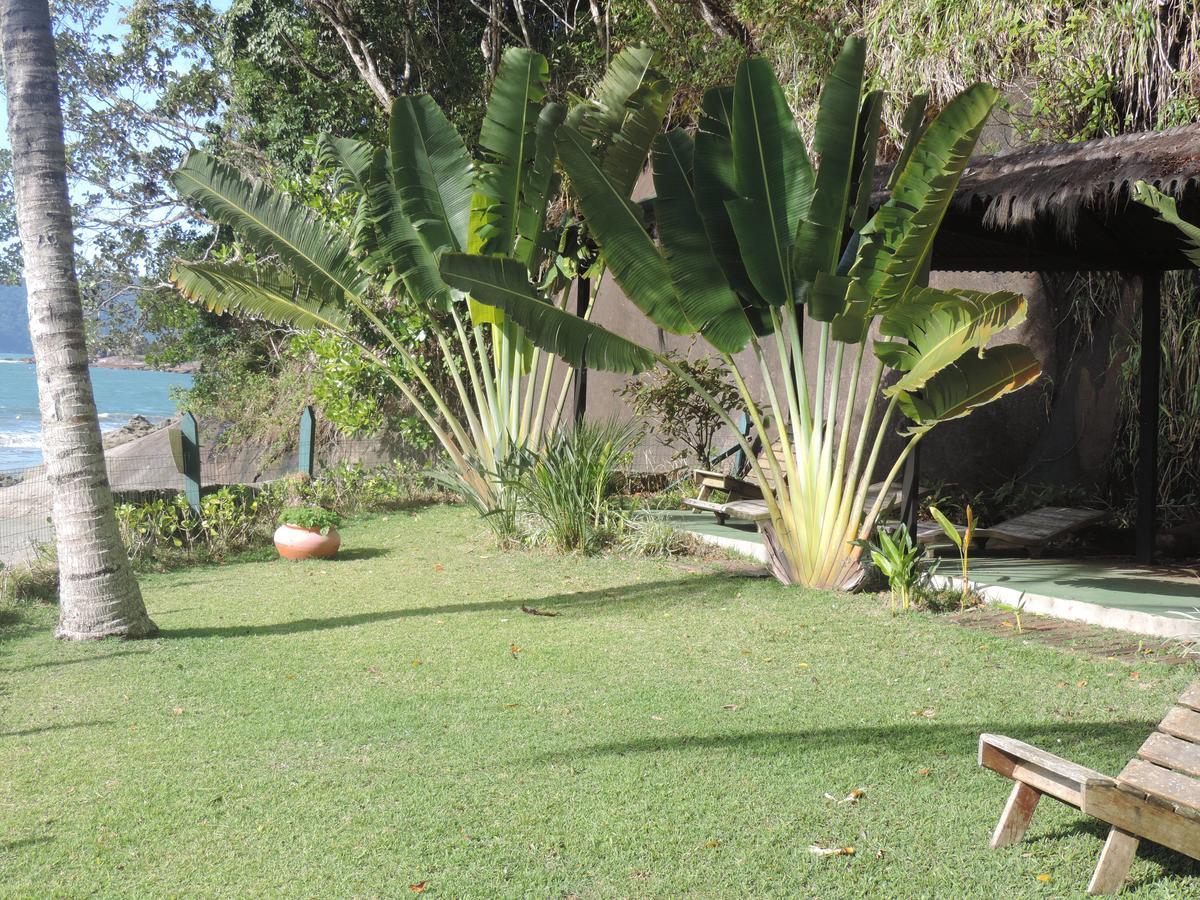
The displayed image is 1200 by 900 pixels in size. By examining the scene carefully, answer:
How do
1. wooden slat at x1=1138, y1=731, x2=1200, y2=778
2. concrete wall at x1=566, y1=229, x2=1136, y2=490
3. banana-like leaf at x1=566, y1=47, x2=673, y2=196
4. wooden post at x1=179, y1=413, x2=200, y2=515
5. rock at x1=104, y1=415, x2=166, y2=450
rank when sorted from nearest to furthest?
wooden slat at x1=1138, y1=731, x2=1200, y2=778
banana-like leaf at x1=566, y1=47, x2=673, y2=196
wooden post at x1=179, y1=413, x2=200, y2=515
concrete wall at x1=566, y1=229, x2=1136, y2=490
rock at x1=104, y1=415, x2=166, y2=450

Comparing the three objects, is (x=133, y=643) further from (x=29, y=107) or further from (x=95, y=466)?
(x=29, y=107)

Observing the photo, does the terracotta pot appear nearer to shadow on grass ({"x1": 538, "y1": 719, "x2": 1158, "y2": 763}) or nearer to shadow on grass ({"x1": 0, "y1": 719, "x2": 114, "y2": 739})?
shadow on grass ({"x1": 0, "y1": 719, "x2": 114, "y2": 739})

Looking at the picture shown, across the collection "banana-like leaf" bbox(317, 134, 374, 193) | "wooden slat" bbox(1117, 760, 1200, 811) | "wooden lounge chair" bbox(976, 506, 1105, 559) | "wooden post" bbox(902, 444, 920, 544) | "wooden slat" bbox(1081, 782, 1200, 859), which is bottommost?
"wooden slat" bbox(1081, 782, 1200, 859)

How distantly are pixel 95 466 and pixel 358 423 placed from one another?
7.94m

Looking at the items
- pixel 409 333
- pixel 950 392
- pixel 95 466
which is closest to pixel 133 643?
pixel 95 466

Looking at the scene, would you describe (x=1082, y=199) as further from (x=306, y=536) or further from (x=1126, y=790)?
(x=306, y=536)

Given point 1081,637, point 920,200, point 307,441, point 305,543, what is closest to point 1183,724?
point 1081,637

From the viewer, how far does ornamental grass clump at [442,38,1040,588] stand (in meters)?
6.25

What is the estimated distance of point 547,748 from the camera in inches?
Answer: 168

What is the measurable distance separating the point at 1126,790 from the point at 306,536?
24.6 feet

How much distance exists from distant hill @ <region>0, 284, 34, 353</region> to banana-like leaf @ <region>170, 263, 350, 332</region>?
9194 centimetres

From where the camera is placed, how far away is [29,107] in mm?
5652

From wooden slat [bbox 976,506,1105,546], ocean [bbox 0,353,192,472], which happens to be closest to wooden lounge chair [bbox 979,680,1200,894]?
wooden slat [bbox 976,506,1105,546]

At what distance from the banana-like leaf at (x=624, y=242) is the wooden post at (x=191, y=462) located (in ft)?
14.8
